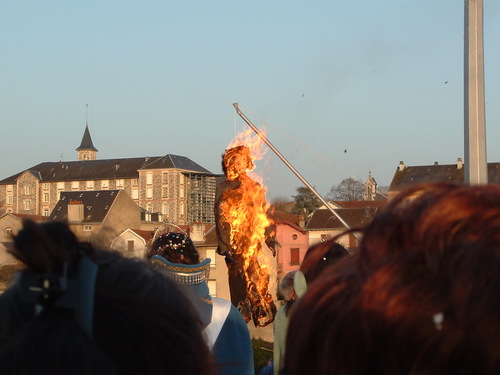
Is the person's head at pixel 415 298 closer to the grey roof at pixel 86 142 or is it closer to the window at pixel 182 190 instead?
the window at pixel 182 190

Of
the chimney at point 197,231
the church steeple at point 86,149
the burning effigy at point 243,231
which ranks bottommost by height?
the chimney at point 197,231

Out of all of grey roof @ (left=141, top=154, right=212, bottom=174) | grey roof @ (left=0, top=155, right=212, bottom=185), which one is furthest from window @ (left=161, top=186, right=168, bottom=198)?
grey roof @ (left=0, top=155, right=212, bottom=185)

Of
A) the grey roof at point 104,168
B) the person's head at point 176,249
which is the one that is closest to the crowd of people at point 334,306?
the person's head at point 176,249

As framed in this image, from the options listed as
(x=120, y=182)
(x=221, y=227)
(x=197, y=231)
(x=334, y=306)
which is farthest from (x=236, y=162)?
(x=120, y=182)

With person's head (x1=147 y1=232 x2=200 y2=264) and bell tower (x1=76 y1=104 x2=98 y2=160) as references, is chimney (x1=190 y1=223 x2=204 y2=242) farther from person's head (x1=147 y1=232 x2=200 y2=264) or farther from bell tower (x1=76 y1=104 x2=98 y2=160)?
bell tower (x1=76 y1=104 x2=98 y2=160)

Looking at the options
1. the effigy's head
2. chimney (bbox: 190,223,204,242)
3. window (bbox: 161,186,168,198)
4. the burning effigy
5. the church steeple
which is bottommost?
window (bbox: 161,186,168,198)

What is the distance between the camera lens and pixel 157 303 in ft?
4.70

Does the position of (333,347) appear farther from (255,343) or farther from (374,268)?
(255,343)

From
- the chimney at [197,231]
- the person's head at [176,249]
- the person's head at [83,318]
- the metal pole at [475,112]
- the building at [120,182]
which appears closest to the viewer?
the person's head at [83,318]

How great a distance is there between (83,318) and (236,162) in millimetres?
6012

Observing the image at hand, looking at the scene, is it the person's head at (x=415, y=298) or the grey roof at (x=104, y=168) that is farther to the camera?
the grey roof at (x=104, y=168)

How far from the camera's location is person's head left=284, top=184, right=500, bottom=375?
0.91 meters

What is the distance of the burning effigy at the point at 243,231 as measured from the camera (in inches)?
287

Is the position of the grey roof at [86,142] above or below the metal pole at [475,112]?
above
